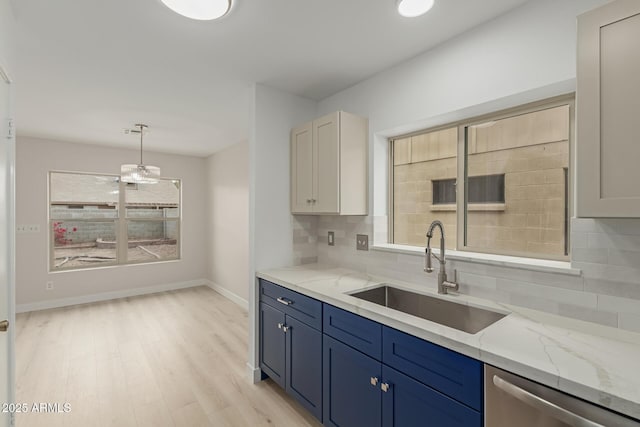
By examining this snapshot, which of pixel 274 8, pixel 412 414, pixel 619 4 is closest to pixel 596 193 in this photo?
pixel 619 4

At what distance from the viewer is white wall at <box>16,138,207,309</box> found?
4344mm

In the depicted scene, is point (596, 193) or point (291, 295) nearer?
point (596, 193)

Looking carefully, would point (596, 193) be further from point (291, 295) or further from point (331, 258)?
point (331, 258)

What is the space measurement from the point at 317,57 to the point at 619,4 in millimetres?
1588

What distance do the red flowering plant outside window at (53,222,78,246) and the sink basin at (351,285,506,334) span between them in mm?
5054

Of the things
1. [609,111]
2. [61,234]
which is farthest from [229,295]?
[609,111]

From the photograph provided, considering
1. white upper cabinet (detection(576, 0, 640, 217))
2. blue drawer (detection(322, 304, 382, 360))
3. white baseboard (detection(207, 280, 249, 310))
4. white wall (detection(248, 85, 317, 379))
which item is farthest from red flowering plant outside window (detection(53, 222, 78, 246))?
white upper cabinet (detection(576, 0, 640, 217))

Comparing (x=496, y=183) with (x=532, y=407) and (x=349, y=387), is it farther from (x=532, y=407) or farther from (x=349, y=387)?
(x=349, y=387)

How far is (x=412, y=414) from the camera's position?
1414 millimetres

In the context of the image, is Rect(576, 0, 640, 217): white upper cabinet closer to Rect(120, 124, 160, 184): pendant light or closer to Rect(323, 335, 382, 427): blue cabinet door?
Rect(323, 335, 382, 427): blue cabinet door

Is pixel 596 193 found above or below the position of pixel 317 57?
below

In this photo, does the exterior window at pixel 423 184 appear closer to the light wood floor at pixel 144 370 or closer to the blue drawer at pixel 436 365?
the blue drawer at pixel 436 365

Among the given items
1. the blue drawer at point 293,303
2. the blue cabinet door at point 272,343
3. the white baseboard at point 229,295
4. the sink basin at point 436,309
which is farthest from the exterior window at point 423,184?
the white baseboard at point 229,295

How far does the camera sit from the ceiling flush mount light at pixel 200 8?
1.56 meters
